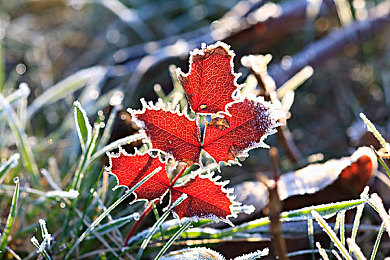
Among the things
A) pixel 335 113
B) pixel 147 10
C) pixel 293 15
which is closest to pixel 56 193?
pixel 335 113

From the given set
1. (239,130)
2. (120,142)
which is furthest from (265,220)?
(120,142)

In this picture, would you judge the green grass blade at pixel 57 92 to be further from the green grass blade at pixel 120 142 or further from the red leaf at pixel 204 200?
the red leaf at pixel 204 200

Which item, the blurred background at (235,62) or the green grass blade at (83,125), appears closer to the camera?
the green grass blade at (83,125)

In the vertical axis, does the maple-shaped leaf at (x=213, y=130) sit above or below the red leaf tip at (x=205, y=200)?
above

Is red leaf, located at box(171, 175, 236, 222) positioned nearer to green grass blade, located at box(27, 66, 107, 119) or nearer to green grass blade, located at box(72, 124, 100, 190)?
green grass blade, located at box(72, 124, 100, 190)

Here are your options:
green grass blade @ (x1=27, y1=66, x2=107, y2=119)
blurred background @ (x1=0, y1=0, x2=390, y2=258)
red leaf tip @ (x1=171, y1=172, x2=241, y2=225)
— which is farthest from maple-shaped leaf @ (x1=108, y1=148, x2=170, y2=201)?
green grass blade @ (x1=27, y1=66, x2=107, y2=119)

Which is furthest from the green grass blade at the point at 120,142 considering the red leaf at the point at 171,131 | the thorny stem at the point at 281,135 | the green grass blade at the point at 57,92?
the green grass blade at the point at 57,92

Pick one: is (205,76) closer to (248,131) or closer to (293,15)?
(248,131)
